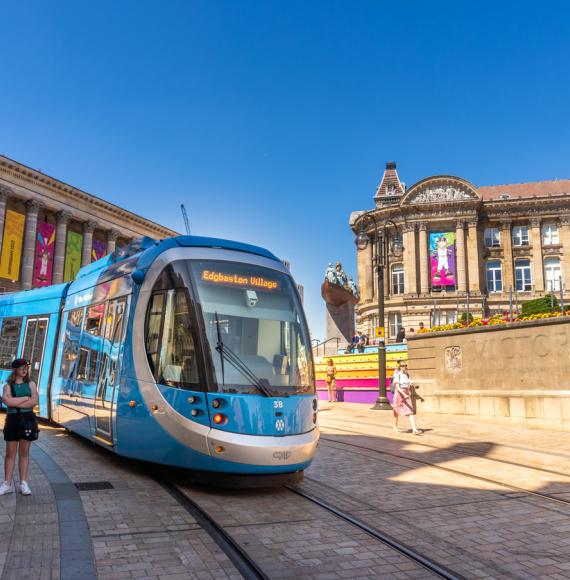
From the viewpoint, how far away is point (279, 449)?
6566 mm

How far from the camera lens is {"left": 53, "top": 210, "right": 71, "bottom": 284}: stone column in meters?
55.6

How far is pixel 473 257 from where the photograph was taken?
57812 mm

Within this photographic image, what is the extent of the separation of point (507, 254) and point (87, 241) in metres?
45.0

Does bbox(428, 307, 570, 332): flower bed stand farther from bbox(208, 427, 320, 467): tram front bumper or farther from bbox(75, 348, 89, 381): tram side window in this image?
bbox(75, 348, 89, 381): tram side window

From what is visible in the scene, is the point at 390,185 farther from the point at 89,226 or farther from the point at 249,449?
the point at 249,449

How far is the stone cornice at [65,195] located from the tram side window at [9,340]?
42566 mm

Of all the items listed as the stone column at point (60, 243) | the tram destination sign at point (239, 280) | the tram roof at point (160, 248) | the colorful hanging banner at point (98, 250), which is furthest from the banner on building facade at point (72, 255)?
the tram destination sign at point (239, 280)

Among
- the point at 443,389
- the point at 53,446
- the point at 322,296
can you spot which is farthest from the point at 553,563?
the point at 322,296

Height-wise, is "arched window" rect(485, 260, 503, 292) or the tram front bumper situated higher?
"arched window" rect(485, 260, 503, 292)

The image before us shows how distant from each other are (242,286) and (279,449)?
2.17 metres

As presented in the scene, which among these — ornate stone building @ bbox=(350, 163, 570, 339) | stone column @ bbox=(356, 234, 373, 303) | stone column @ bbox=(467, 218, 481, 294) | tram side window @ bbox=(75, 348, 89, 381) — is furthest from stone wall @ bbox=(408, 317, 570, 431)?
stone column @ bbox=(356, 234, 373, 303)

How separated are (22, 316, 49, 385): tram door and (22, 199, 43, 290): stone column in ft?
133

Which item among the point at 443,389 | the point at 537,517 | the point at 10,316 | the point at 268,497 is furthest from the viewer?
the point at 443,389

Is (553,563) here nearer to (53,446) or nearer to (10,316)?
(53,446)
